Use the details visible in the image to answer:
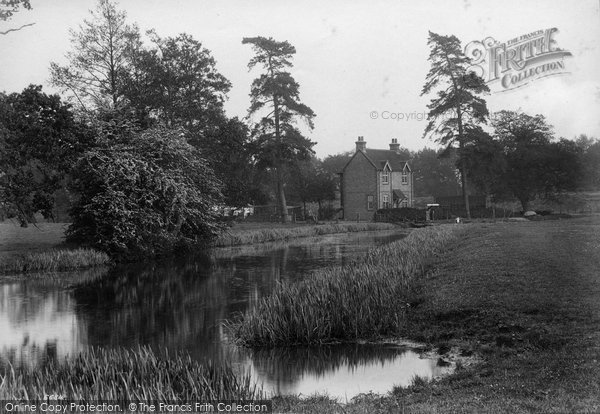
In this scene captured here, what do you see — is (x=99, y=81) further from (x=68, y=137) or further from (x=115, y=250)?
(x=115, y=250)

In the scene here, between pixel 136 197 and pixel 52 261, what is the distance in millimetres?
5073

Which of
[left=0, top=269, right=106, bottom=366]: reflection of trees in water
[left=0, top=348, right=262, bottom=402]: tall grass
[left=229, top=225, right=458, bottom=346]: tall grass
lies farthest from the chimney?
[left=0, top=348, right=262, bottom=402]: tall grass

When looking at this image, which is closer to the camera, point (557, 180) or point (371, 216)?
point (557, 180)

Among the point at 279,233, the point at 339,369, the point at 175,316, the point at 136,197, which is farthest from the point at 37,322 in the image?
the point at 279,233

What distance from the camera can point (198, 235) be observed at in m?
35.2

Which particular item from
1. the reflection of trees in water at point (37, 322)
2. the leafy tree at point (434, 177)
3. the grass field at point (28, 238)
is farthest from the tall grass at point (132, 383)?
the leafy tree at point (434, 177)

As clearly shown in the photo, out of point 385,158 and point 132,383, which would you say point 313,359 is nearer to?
point 132,383

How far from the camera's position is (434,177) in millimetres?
113000

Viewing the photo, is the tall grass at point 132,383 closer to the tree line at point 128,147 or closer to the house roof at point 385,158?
the tree line at point 128,147

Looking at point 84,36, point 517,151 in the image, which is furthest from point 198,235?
point 517,151

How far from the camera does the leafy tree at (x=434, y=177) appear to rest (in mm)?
110312

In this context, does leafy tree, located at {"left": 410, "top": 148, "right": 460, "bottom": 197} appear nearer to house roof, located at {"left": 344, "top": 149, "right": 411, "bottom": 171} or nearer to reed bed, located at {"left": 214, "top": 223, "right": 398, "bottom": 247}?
house roof, located at {"left": 344, "top": 149, "right": 411, "bottom": 171}

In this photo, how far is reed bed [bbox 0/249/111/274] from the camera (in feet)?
84.1

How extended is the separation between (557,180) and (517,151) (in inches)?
207
